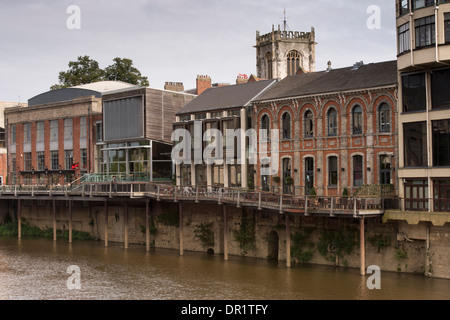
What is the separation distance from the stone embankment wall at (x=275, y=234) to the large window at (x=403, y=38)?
964 cm

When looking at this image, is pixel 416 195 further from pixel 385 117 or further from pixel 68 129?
pixel 68 129

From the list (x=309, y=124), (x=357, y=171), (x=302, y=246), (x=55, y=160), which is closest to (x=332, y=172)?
(x=357, y=171)

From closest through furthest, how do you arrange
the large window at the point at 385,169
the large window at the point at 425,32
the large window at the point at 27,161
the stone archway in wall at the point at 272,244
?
the large window at the point at 425,32
the large window at the point at 385,169
the stone archway in wall at the point at 272,244
the large window at the point at 27,161

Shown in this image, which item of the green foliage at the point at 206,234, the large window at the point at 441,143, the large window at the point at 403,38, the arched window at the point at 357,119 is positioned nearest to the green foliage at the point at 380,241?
the large window at the point at 441,143

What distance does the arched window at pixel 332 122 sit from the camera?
42.2m

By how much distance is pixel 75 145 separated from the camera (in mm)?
64062

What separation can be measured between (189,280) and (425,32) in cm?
1887

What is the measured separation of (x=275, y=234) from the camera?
1698 inches

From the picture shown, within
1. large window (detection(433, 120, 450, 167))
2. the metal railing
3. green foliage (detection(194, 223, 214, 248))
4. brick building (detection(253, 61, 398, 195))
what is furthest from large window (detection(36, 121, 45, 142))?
large window (detection(433, 120, 450, 167))

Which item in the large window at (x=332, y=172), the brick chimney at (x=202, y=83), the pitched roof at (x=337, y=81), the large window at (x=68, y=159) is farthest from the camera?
the large window at (x=68, y=159)

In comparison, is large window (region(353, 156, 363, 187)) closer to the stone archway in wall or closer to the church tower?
the stone archway in wall

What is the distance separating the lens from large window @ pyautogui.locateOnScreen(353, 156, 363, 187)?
40806mm

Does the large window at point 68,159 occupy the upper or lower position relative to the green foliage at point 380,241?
upper

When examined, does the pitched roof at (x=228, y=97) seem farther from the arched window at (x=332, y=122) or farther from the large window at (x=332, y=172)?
the large window at (x=332, y=172)
